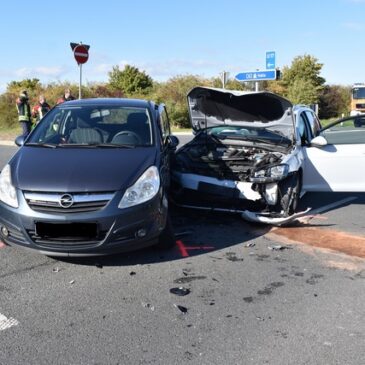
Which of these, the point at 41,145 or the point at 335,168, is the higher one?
the point at 41,145

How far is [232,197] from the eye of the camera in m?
6.37

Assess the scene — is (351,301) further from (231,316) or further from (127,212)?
(127,212)

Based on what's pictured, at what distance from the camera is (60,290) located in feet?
13.6

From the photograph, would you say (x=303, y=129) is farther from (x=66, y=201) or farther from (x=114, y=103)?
(x=66, y=201)

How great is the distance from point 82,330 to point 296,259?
8.41ft

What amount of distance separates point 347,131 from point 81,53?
8338mm

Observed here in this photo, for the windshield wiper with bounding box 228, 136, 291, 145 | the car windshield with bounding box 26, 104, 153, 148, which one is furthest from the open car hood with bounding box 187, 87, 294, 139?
the car windshield with bounding box 26, 104, 153, 148

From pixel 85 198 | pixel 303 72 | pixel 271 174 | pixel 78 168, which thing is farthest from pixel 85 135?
pixel 303 72

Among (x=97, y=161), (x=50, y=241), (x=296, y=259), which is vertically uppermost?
(x=97, y=161)

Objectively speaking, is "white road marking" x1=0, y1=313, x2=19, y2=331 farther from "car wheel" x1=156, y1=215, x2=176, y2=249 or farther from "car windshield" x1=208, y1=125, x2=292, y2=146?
"car windshield" x1=208, y1=125, x2=292, y2=146

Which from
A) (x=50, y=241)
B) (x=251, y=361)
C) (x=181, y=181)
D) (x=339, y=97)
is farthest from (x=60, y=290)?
(x=339, y=97)

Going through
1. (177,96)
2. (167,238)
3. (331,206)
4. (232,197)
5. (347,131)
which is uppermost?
(177,96)

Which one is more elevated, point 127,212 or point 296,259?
point 127,212

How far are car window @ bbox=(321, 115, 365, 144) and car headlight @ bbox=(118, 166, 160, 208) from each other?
3766 millimetres
